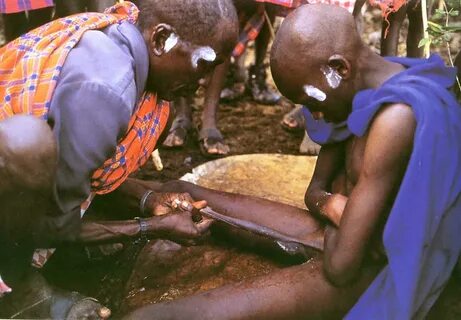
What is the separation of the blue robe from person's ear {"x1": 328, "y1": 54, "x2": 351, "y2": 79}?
0.08m

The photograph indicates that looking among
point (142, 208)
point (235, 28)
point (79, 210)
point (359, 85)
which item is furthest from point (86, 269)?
point (359, 85)

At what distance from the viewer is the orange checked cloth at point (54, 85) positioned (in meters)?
2.08

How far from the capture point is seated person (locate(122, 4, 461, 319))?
→ 1984 mm

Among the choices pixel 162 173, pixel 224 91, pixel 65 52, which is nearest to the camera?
pixel 65 52

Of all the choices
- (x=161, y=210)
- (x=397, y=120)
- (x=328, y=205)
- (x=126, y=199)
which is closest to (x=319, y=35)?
(x=397, y=120)

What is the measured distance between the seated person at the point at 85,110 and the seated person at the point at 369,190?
0.31m

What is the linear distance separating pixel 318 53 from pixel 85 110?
783 mm

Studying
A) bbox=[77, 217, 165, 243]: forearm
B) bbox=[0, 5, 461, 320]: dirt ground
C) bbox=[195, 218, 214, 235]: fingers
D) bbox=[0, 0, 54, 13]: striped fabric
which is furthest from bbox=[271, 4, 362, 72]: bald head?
bbox=[0, 0, 54, 13]: striped fabric

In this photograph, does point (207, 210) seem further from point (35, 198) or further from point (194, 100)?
point (194, 100)

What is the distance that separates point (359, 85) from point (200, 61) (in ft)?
1.85

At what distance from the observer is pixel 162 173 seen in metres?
3.60

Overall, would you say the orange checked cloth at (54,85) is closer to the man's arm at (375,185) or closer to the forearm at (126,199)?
the forearm at (126,199)

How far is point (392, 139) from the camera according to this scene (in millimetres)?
1976

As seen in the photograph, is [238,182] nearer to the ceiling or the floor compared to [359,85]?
nearer to the floor
